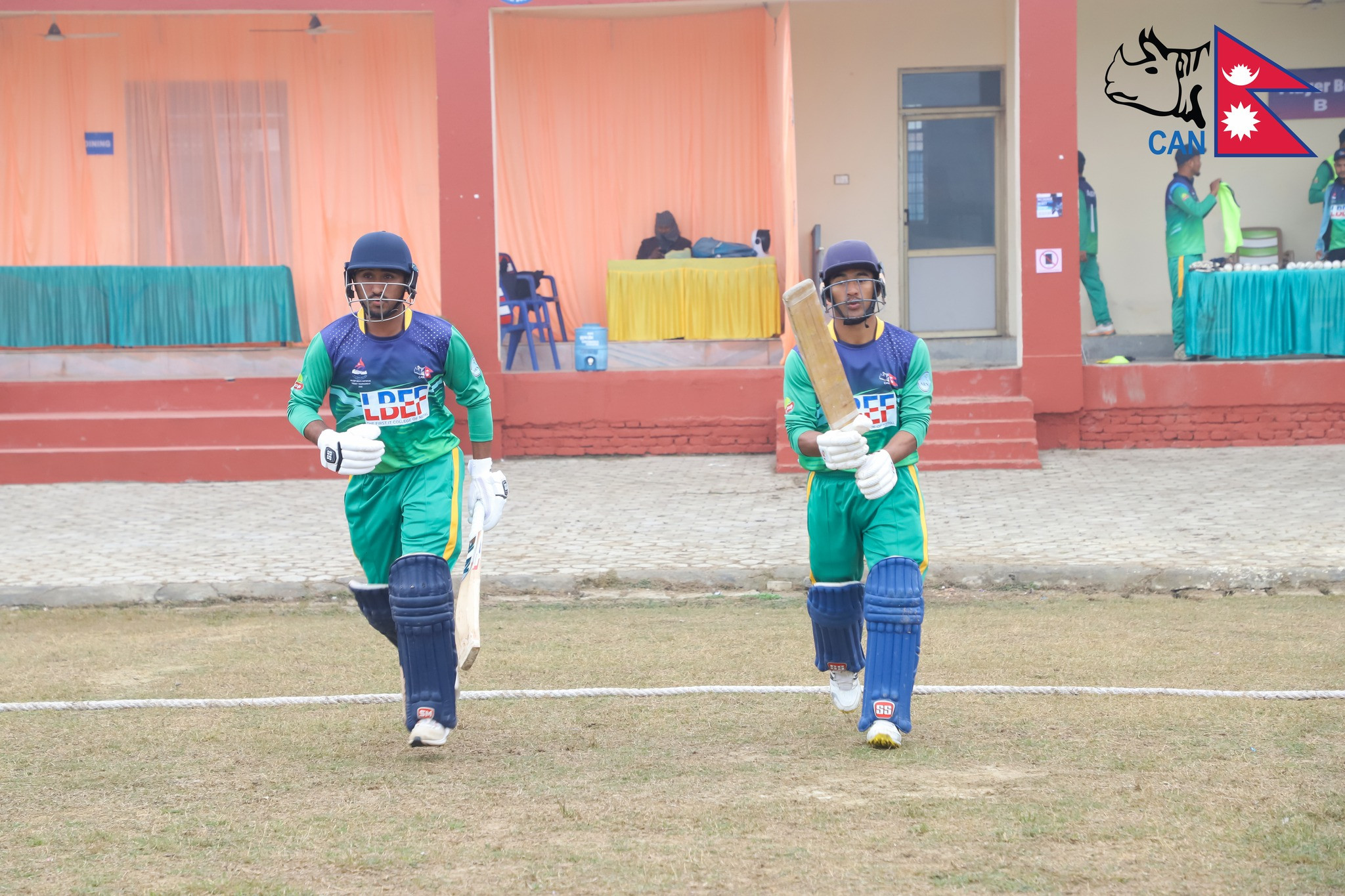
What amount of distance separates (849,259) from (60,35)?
1243cm

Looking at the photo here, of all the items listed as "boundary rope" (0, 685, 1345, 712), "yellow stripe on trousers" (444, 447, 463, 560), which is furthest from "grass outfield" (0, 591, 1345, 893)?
"yellow stripe on trousers" (444, 447, 463, 560)

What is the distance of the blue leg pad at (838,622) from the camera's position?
518 cm

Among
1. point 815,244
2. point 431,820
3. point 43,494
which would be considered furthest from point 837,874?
point 815,244

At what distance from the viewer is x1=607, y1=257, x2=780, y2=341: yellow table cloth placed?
1453cm

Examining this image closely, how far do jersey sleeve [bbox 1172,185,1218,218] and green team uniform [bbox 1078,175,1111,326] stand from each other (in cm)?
92

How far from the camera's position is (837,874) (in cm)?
351

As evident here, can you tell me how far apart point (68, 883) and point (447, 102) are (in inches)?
401

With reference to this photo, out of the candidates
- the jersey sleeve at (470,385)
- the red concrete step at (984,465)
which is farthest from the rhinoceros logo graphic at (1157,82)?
the jersey sleeve at (470,385)

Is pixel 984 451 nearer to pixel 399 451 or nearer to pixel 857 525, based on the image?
pixel 857 525

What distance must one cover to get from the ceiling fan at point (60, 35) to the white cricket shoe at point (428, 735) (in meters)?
12.3

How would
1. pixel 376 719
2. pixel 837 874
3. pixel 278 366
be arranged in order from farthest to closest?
1. pixel 278 366
2. pixel 376 719
3. pixel 837 874

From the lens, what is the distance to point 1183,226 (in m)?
14.2

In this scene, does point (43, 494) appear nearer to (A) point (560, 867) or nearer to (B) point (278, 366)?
(B) point (278, 366)

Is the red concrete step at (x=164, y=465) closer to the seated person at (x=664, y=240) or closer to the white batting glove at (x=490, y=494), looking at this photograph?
A: the seated person at (x=664, y=240)
